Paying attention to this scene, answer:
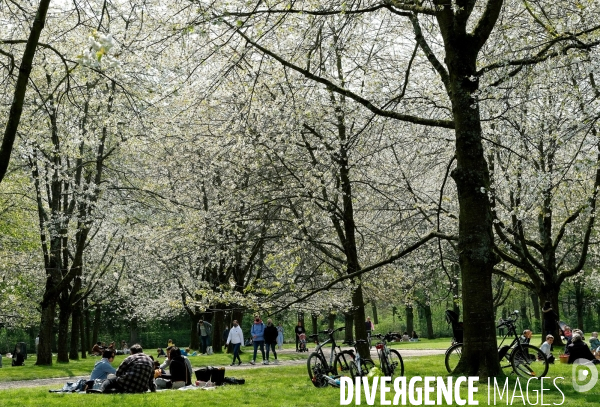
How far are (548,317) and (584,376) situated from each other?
7789 millimetres

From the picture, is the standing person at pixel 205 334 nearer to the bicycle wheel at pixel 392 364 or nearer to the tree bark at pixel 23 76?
the bicycle wheel at pixel 392 364

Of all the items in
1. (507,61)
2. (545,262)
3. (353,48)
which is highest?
(353,48)

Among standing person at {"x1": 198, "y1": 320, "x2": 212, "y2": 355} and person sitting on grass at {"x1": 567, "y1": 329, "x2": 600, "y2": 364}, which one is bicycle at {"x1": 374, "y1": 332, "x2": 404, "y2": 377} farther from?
standing person at {"x1": 198, "y1": 320, "x2": 212, "y2": 355}

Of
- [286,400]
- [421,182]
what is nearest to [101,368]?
[286,400]

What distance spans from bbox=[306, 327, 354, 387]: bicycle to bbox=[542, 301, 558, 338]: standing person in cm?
908

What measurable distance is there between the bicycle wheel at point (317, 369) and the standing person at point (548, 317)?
958 cm

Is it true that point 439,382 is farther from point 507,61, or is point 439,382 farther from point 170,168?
point 170,168

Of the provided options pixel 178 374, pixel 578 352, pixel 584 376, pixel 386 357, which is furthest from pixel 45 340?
pixel 584 376

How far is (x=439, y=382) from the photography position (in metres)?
→ 10.5

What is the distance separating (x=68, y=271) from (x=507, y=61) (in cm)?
1944

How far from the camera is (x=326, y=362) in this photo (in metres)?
12.9

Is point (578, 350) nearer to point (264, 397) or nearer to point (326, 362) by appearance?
point (326, 362)

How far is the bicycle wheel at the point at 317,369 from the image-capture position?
12461 millimetres

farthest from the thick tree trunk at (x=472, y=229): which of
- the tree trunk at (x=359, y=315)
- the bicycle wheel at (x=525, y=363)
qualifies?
the tree trunk at (x=359, y=315)
